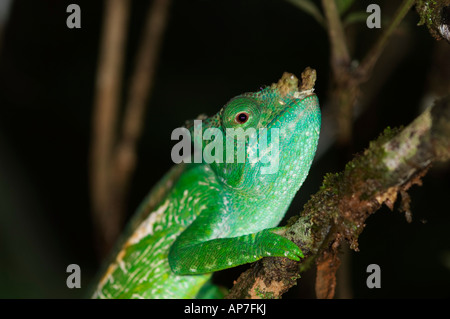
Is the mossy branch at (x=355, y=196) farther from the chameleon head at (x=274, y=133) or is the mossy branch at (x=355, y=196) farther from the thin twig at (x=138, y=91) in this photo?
the thin twig at (x=138, y=91)

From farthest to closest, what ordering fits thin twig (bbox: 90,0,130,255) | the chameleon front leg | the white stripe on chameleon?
thin twig (bbox: 90,0,130,255) < the white stripe on chameleon < the chameleon front leg

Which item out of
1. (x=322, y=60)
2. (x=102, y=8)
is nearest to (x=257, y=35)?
(x=322, y=60)

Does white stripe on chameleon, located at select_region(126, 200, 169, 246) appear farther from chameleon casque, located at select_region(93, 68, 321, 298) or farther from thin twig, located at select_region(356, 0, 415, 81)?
thin twig, located at select_region(356, 0, 415, 81)

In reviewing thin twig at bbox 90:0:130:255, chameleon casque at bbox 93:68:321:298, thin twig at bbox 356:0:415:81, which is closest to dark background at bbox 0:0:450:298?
thin twig at bbox 90:0:130:255

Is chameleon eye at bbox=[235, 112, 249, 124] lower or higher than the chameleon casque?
higher

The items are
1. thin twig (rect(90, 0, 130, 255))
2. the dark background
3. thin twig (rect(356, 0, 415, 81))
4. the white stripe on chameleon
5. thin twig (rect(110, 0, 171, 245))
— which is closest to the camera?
thin twig (rect(356, 0, 415, 81))

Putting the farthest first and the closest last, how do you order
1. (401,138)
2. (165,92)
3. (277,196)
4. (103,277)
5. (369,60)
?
(165,92), (103,277), (369,60), (277,196), (401,138)

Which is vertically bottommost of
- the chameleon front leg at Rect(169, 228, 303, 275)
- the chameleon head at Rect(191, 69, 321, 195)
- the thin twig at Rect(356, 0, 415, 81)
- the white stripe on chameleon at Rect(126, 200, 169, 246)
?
the chameleon front leg at Rect(169, 228, 303, 275)
